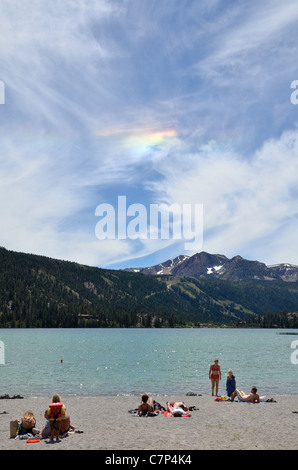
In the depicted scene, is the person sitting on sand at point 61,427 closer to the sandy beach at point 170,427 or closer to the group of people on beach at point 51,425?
the group of people on beach at point 51,425

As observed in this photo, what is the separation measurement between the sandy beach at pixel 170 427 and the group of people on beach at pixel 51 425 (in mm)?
465

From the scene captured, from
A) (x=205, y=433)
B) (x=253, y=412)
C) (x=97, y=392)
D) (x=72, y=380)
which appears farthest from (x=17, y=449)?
(x=72, y=380)

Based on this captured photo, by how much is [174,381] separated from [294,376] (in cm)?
2473

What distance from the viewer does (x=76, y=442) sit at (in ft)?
73.9

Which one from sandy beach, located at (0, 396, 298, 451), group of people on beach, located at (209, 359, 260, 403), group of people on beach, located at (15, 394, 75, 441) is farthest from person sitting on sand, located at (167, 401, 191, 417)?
group of people on beach, located at (15, 394, 75, 441)

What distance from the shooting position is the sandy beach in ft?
71.6

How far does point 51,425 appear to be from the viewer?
23.1m

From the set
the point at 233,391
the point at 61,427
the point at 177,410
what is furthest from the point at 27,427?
the point at 233,391

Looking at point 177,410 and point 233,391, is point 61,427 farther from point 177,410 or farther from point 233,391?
point 233,391

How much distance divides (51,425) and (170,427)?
8.51 meters

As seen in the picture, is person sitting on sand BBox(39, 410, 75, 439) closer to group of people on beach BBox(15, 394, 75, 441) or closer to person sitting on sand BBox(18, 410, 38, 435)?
group of people on beach BBox(15, 394, 75, 441)

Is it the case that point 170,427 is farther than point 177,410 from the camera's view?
No

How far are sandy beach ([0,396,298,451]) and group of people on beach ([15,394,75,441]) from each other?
0.47 m
